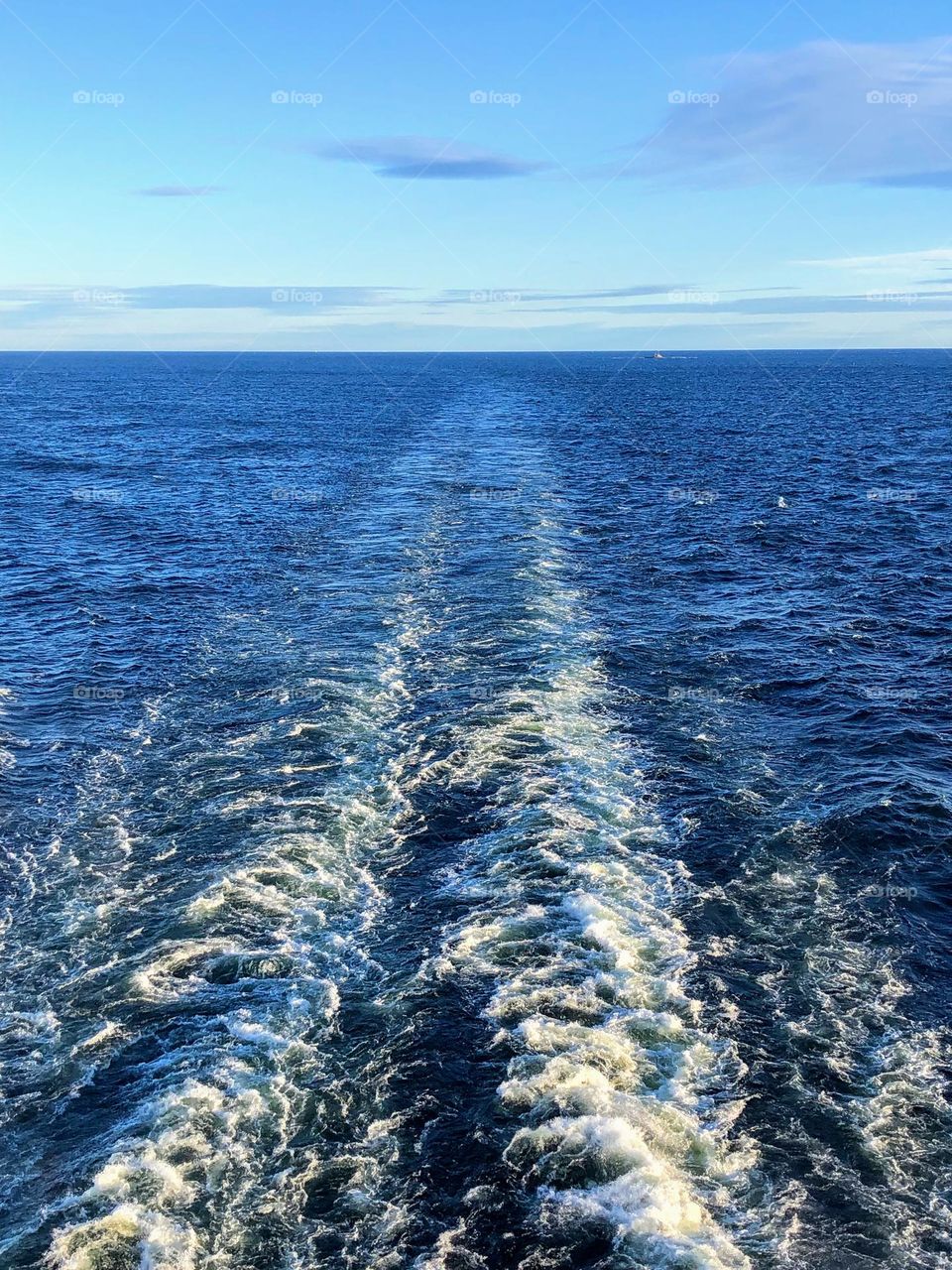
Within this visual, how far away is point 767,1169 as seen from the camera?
15.1 meters

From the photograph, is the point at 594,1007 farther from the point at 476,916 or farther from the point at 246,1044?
the point at 246,1044

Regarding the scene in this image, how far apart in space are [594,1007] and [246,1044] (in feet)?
24.2

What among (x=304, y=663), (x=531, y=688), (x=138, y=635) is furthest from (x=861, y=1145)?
(x=138, y=635)

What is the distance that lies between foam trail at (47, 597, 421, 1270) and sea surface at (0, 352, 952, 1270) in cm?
8

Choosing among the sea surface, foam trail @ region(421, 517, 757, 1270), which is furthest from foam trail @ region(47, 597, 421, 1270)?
foam trail @ region(421, 517, 757, 1270)

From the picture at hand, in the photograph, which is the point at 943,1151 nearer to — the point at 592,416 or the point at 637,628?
the point at 637,628

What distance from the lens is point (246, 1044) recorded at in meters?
17.8

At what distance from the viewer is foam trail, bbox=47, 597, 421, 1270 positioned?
45.8ft

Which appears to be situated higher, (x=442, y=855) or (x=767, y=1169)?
(x=442, y=855)

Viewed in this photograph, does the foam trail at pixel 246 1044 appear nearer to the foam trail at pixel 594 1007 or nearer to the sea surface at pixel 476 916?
the sea surface at pixel 476 916

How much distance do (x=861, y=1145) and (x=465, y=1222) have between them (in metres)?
7.27

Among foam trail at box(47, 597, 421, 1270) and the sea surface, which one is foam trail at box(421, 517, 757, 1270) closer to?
the sea surface

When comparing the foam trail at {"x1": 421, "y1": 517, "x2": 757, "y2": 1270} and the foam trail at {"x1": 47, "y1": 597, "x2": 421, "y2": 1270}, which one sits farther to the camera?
the foam trail at {"x1": 421, "y1": 517, "x2": 757, "y2": 1270}

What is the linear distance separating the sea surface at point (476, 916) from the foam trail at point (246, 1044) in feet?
0.26
